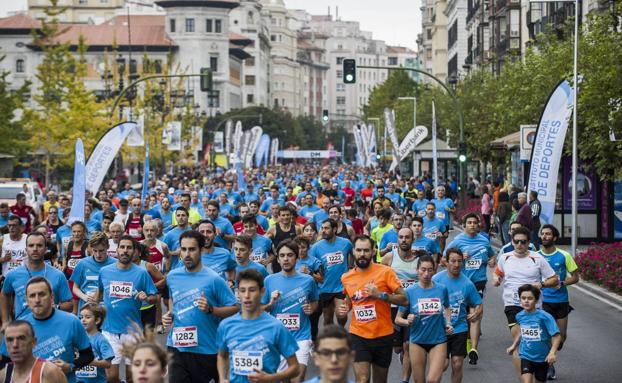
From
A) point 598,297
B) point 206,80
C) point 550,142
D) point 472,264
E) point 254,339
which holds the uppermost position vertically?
point 206,80

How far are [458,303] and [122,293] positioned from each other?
3.09 metres

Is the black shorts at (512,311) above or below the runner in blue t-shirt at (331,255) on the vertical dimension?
below

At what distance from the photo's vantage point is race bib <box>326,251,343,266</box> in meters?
14.9

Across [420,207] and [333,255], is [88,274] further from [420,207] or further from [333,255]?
[420,207]

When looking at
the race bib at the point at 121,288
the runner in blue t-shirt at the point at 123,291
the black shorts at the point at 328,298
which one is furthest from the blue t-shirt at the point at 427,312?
the black shorts at the point at 328,298

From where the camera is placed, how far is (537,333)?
458 inches

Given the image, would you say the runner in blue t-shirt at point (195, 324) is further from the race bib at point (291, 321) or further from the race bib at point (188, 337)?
the race bib at point (291, 321)

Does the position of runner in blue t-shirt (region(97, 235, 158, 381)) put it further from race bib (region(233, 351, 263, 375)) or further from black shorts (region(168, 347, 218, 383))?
race bib (region(233, 351, 263, 375))

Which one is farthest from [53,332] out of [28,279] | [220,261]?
[220,261]

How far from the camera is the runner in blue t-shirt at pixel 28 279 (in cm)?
1155

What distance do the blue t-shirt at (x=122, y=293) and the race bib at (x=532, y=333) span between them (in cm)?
322

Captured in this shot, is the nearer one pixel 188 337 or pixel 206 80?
pixel 188 337

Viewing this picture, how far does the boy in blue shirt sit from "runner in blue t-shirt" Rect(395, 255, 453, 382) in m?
0.67

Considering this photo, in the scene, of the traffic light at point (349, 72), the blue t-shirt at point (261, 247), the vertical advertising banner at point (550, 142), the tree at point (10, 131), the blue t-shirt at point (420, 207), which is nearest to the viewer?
the blue t-shirt at point (261, 247)
